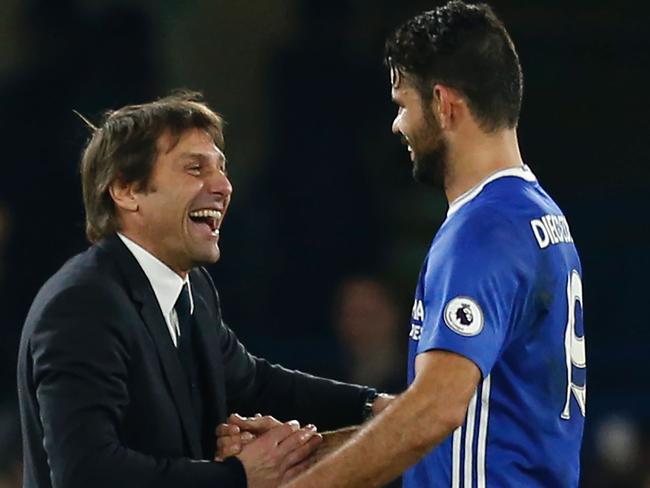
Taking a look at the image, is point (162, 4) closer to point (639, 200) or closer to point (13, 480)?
point (639, 200)

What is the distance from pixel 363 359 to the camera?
22.0ft

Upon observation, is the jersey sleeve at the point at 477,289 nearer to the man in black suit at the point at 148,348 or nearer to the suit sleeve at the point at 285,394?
the man in black suit at the point at 148,348

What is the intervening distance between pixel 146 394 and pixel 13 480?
8.30 feet

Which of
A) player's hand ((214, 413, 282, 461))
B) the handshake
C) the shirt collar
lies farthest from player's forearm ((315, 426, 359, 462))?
the shirt collar

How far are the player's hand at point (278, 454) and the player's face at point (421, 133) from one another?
668mm

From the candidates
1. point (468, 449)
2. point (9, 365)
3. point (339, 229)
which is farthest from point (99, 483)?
point (339, 229)

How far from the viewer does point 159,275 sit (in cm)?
399

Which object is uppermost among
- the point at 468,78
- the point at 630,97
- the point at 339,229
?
the point at 468,78

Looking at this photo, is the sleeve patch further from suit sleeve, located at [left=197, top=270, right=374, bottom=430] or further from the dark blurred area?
the dark blurred area

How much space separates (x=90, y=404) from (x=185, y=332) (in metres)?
0.48

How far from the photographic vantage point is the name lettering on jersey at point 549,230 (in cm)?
362

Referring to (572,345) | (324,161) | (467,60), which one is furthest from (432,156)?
(324,161)

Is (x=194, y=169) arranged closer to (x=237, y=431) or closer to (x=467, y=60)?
(x=237, y=431)

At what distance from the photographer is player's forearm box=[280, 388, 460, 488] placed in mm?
3412
